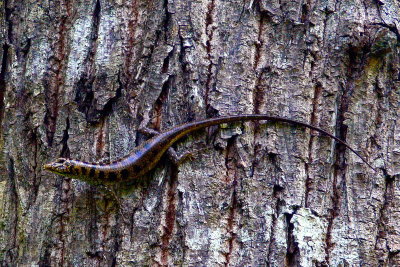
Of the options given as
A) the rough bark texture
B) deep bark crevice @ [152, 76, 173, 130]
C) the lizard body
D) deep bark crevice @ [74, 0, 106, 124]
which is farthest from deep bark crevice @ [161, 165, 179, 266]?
deep bark crevice @ [74, 0, 106, 124]

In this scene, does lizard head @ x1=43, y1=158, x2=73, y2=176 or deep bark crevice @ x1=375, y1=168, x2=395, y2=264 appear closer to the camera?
Result: deep bark crevice @ x1=375, y1=168, x2=395, y2=264

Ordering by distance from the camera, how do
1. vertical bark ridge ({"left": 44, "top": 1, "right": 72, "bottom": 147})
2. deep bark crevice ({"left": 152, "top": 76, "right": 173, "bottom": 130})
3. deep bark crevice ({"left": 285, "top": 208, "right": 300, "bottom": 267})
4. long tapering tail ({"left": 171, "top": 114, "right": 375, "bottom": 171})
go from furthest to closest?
vertical bark ridge ({"left": 44, "top": 1, "right": 72, "bottom": 147}), deep bark crevice ({"left": 152, "top": 76, "right": 173, "bottom": 130}), long tapering tail ({"left": 171, "top": 114, "right": 375, "bottom": 171}), deep bark crevice ({"left": 285, "top": 208, "right": 300, "bottom": 267})

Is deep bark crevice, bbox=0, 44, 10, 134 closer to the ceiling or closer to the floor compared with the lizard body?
closer to the ceiling

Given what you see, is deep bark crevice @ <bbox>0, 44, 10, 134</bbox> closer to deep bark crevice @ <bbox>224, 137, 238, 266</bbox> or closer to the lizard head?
the lizard head

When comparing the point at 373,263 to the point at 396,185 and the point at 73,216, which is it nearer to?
the point at 396,185

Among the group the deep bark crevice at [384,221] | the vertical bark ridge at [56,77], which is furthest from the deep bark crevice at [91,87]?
the deep bark crevice at [384,221]

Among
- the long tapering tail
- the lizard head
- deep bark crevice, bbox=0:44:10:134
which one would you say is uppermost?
deep bark crevice, bbox=0:44:10:134

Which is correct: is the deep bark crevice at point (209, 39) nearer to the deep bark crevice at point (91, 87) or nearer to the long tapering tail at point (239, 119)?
the long tapering tail at point (239, 119)

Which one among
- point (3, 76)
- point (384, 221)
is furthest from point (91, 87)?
point (384, 221)

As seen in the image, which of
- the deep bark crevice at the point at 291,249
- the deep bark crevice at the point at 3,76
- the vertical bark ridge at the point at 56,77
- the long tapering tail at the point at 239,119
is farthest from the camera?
the deep bark crevice at the point at 3,76
